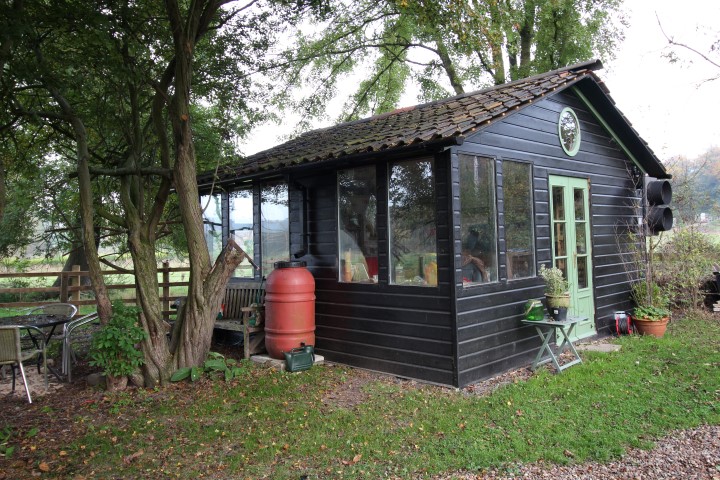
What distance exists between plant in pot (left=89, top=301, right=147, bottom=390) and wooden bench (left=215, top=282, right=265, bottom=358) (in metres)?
1.45

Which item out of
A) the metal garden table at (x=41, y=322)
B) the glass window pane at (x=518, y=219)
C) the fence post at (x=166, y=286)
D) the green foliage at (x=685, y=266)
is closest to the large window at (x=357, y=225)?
the glass window pane at (x=518, y=219)

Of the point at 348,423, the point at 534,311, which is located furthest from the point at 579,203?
the point at 348,423

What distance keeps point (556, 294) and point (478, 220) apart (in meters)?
1.37

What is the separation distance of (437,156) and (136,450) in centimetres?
404

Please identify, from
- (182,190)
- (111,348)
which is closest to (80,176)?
(182,190)

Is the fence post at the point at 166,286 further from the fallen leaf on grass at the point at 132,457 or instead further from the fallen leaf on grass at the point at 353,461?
the fallen leaf on grass at the point at 353,461

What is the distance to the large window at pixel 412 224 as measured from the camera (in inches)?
218

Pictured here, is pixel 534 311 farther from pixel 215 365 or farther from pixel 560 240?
pixel 215 365

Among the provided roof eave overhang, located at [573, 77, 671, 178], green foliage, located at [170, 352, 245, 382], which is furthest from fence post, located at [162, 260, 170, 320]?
roof eave overhang, located at [573, 77, 671, 178]

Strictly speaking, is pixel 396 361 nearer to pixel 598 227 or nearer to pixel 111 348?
pixel 111 348

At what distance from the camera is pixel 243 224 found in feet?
27.6

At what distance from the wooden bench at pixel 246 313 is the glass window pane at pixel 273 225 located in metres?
0.50

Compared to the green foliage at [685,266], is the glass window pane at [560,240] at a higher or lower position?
higher

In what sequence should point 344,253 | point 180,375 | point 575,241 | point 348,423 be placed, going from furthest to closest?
point 575,241, point 344,253, point 180,375, point 348,423
